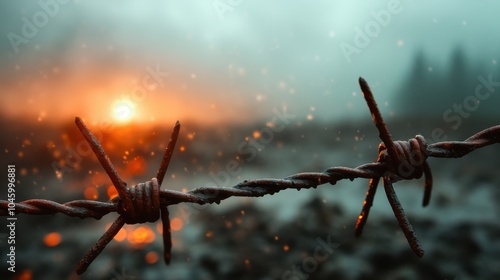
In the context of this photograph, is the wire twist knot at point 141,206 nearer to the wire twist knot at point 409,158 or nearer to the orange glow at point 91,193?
the wire twist knot at point 409,158

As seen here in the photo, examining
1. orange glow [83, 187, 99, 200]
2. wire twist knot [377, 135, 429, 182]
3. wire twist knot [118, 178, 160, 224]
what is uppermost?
orange glow [83, 187, 99, 200]

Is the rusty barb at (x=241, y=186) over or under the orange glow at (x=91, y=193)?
under

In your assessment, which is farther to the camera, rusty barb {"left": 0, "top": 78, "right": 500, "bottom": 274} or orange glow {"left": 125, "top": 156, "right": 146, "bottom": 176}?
orange glow {"left": 125, "top": 156, "right": 146, "bottom": 176}

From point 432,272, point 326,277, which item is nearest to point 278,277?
point 326,277

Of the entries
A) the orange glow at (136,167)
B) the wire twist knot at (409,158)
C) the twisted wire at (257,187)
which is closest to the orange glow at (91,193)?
the orange glow at (136,167)

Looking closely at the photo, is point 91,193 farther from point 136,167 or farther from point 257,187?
point 257,187

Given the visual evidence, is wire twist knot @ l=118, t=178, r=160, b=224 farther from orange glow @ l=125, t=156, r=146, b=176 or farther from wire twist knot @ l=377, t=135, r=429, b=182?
orange glow @ l=125, t=156, r=146, b=176

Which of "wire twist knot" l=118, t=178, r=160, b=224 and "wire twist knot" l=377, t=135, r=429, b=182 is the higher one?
"wire twist knot" l=118, t=178, r=160, b=224

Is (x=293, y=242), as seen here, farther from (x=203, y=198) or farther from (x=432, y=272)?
(x=203, y=198)

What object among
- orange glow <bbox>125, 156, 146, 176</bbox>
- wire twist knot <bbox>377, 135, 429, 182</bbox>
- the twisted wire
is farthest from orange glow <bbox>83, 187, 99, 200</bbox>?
wire twist knot <bbox>377, 135, 429, 182</bbox>

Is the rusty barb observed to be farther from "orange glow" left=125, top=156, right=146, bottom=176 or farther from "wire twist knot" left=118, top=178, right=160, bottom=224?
"orange glow" left=125, top=156, right=146, bottom=176
